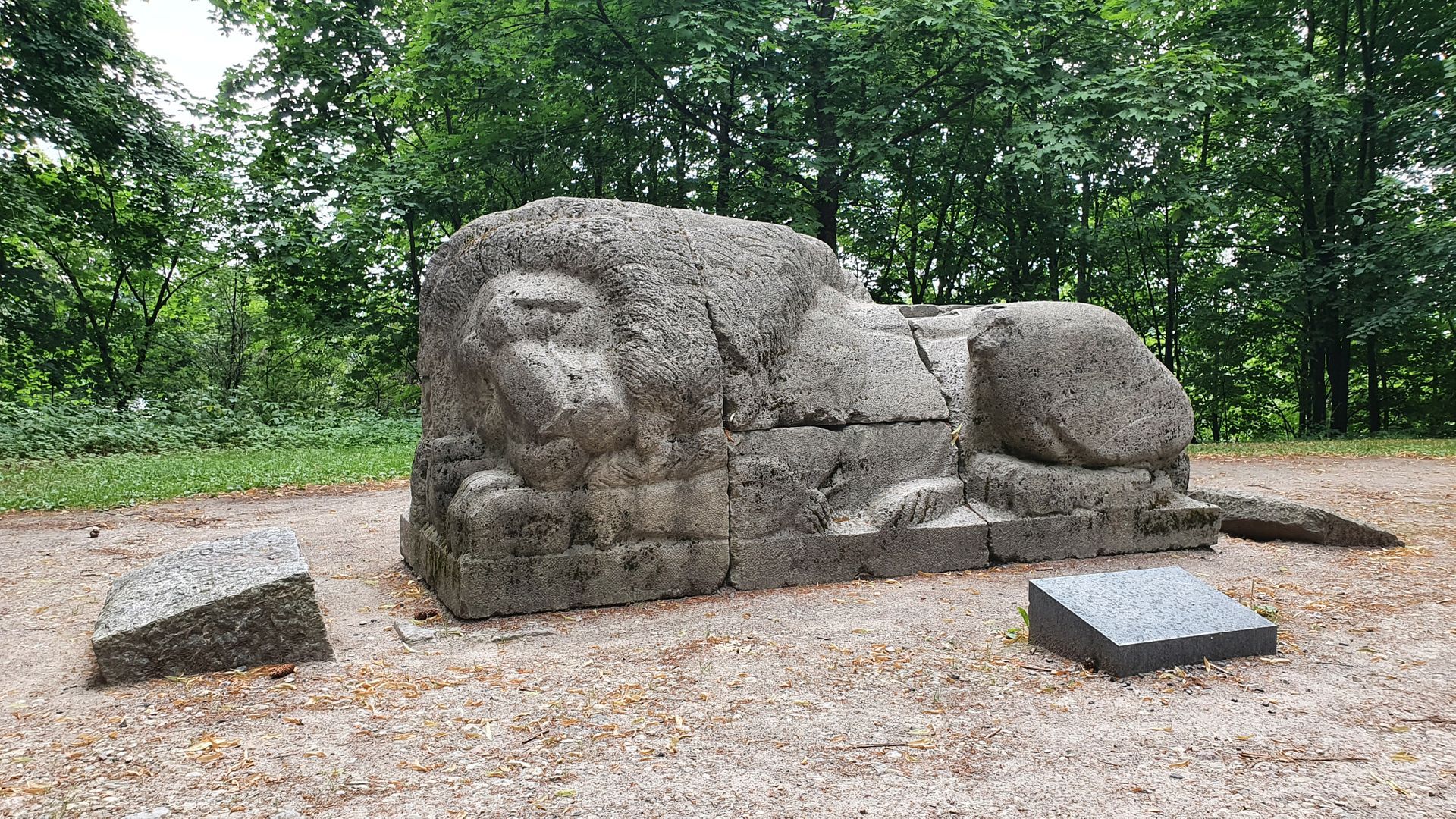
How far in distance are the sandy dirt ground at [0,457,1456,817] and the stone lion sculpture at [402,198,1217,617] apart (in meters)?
0.30

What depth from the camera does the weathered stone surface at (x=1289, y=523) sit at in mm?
5480

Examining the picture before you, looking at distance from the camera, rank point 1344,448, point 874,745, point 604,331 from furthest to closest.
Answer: point 1344,448 < point 604,331 < point 874,745

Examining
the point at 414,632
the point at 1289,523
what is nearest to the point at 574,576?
the point at 414,632

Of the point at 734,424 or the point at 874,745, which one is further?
the point at 734,424

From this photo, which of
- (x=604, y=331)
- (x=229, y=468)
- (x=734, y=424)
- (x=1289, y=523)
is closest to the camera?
(x=604, y=331)

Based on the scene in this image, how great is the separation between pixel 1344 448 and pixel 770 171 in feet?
28.7

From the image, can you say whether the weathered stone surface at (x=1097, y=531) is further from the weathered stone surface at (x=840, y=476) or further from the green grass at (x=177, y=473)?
the green grass at (x=177, y=473)

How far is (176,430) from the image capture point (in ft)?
41.8

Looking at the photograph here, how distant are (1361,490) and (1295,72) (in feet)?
21.8

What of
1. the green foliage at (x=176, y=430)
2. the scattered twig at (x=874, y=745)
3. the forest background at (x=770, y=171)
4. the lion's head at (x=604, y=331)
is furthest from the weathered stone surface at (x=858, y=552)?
the green foliage at (x=176, y=430)

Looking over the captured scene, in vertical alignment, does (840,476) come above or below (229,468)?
above

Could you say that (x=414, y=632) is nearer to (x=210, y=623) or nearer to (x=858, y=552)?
(x=210, y=623)

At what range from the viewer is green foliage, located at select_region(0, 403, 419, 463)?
37.2ft

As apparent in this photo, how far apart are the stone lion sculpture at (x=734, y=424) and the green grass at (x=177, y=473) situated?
15.2 ft
